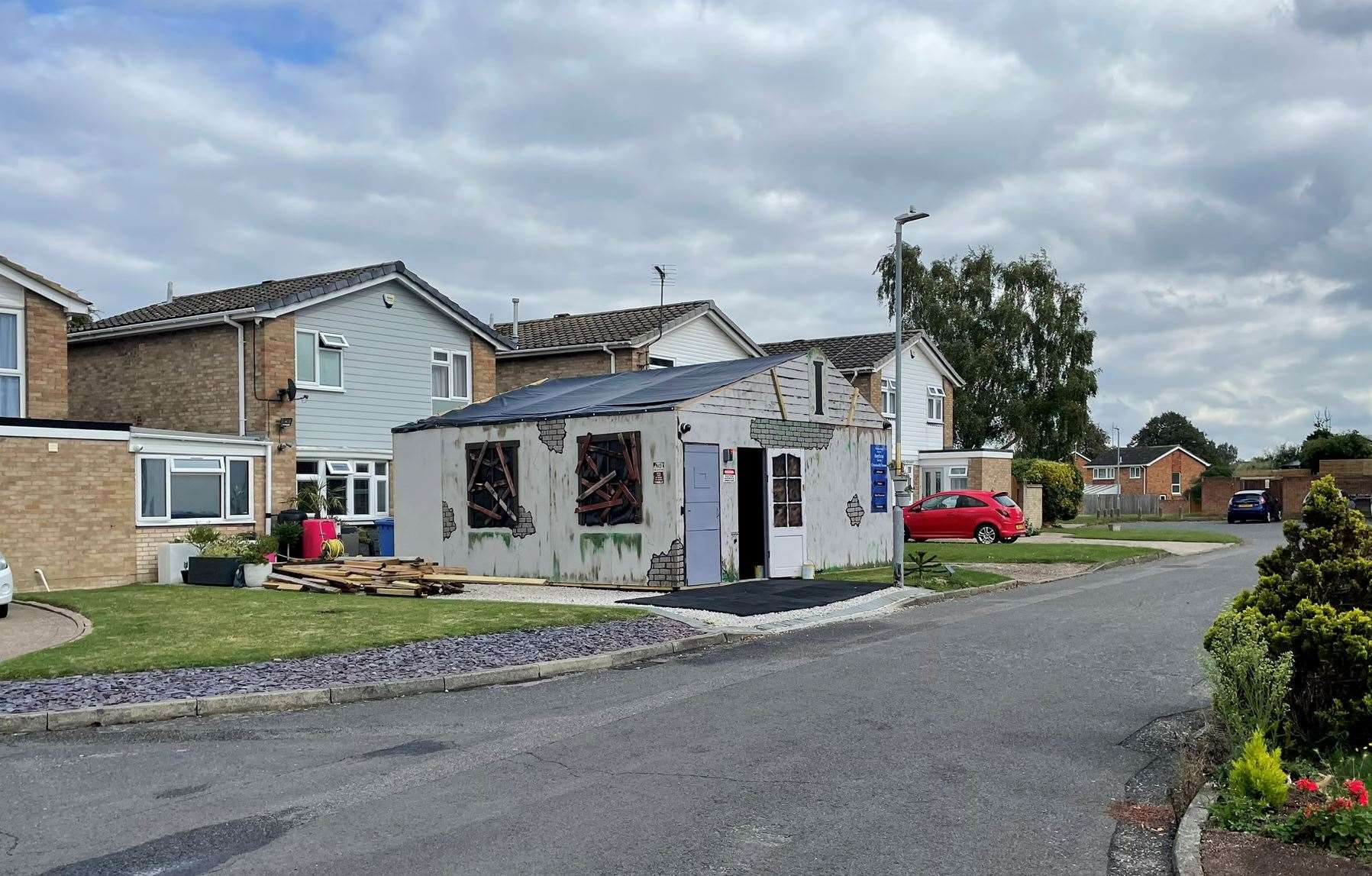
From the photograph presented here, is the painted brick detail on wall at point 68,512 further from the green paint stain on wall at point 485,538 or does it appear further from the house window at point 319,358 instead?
the green paint stain on wall at point 485,538

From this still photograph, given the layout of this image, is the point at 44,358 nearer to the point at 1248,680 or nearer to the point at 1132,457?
the point at 1248,680

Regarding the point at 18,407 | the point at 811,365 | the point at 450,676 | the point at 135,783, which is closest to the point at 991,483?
the point at 811,365

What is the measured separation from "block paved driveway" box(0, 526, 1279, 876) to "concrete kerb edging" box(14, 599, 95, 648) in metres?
5.44

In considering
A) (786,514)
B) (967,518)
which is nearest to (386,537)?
(786,514)

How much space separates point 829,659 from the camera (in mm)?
12562

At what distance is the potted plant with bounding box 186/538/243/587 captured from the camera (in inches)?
866

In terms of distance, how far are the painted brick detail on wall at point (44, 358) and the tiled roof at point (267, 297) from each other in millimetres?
3638

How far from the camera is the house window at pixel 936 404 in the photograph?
50.1 m

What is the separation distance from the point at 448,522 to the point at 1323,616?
1803 centimetres

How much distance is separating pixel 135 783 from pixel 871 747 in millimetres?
4882

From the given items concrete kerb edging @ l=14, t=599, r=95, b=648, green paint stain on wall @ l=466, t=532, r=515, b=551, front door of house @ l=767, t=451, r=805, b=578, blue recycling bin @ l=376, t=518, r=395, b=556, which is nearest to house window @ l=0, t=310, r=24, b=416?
concrete kerb edging @ l=14, t=599, r=95, b=648

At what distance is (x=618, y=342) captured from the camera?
35719 millimetres

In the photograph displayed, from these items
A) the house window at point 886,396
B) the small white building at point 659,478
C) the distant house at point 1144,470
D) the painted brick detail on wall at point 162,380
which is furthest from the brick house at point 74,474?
the distant house at point 1144,470

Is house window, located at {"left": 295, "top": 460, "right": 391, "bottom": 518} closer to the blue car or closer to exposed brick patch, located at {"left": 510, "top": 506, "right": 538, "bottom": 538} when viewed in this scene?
exposed brick patch, located at {"left": 510, "top": 506, "right": 538, "bottom": 538}
